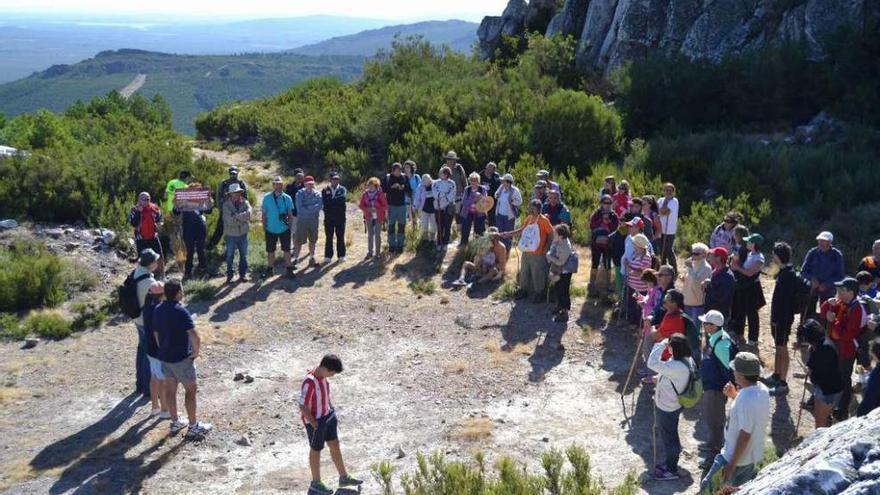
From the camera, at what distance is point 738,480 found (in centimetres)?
660

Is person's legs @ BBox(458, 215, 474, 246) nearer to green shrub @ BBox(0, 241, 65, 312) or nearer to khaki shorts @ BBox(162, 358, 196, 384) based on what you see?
green shrub @ BBox(0, 241, 65, 312)

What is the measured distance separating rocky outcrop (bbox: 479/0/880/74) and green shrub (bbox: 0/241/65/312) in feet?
56.5

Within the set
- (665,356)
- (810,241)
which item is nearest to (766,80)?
(810,241)

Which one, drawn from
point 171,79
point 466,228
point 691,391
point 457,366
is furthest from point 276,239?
point 171,79

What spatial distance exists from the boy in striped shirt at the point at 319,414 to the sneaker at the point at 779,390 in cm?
483

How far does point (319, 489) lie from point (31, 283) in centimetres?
722

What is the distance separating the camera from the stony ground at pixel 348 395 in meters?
8.51

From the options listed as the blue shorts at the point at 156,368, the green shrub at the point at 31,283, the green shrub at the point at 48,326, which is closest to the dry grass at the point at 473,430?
the blue shorts at the point at 156,368

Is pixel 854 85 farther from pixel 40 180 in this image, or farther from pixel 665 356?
pixel 40 180

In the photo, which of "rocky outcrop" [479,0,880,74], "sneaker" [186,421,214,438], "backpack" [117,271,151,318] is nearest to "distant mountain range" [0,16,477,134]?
"rocky outcrop" [479,0,880,74]

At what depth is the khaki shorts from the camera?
8734 millimetres

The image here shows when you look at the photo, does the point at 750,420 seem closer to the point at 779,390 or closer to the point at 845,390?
the point at 845,390

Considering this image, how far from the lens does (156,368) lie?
9.14m

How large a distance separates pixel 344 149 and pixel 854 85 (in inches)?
480
